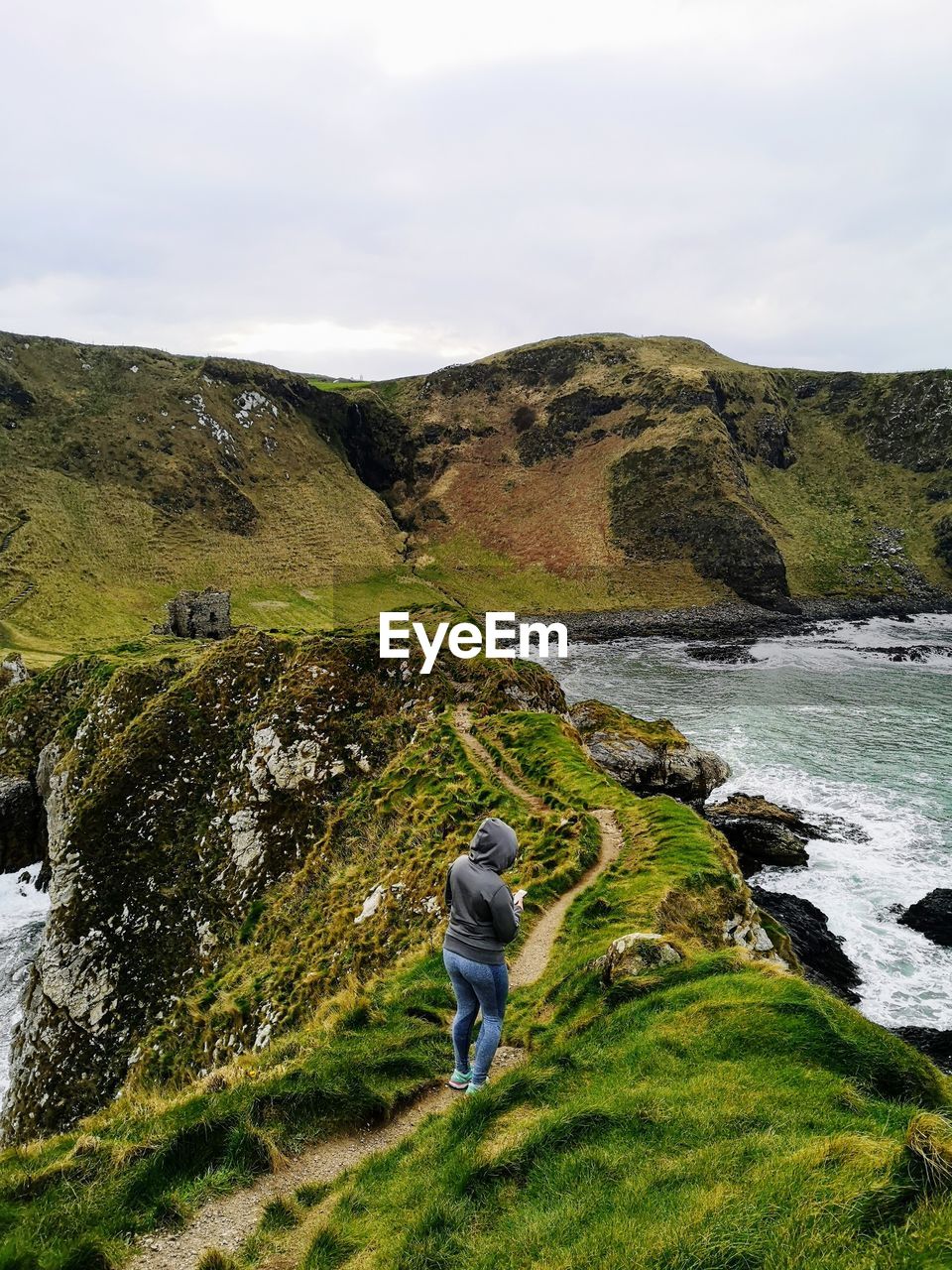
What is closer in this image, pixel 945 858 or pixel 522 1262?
pixel 522 1262

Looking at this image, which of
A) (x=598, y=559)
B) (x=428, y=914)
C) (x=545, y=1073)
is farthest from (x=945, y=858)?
(x=598, y=559)

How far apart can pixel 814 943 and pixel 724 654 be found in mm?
65381

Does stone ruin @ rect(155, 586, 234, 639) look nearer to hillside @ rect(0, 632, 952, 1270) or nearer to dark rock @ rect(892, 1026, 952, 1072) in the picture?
hillside @ rect(0, 632, 952, 1270)

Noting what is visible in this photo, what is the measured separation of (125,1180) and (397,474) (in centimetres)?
16861

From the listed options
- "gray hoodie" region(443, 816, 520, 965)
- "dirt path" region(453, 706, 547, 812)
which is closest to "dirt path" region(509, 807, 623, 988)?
"dirt path" region(453, 706, 547, 812)

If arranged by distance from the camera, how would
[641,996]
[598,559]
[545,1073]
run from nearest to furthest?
[545,1073] < [641,996] < [598,559]

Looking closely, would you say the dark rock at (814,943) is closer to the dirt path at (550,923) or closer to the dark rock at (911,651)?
the dirt path at (550,923)

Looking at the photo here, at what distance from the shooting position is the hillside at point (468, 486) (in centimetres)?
10756

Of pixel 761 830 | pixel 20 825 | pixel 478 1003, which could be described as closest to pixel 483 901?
pixel 478 1003

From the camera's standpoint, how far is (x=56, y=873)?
77.9ft

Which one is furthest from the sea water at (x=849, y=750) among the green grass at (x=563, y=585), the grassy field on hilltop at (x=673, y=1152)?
the green grass at (x=563, y=585)

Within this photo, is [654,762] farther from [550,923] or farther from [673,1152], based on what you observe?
[673,1152]

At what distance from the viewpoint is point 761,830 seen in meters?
37.0

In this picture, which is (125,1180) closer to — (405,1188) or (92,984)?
(405,1188)
